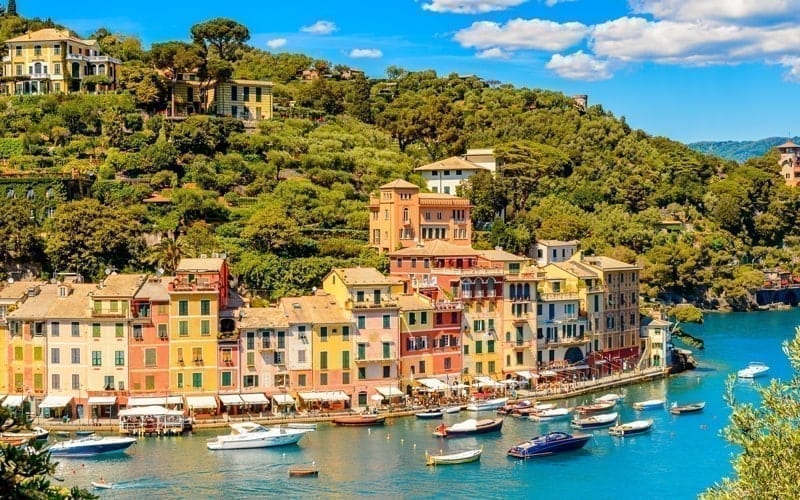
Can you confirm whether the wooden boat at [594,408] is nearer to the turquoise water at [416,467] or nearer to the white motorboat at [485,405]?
the turquoise water at [416,467]

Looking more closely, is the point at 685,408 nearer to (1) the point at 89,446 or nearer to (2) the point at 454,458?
(2) the point at 454,458

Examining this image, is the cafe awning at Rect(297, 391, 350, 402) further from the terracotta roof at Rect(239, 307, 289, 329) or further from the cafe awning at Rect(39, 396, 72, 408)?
the cafe awning at Rect(39, 396, 72, 408)

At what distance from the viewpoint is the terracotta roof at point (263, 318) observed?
47750 mm

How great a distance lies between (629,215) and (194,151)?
124 feet

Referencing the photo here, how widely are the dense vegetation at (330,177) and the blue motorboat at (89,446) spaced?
1783cm

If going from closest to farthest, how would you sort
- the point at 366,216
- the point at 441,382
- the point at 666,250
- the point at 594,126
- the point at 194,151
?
the point at 441,382 < the point at 366,216 < the point at 194,151 < the point at 666,250 < the point at 594,126

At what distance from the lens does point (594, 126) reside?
104312mm

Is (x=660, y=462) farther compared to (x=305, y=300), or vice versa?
(x=305, y=300)

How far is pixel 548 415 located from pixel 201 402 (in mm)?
14575

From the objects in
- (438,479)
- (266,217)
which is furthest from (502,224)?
(438,479)

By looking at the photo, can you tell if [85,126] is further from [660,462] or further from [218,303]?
[660,462]

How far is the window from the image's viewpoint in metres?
46.7

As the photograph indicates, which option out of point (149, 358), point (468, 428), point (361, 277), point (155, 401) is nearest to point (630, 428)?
point (468, 428)

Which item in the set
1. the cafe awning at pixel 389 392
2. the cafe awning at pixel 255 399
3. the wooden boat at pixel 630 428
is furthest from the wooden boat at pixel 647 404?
the cafe awning at pixel 255 399
